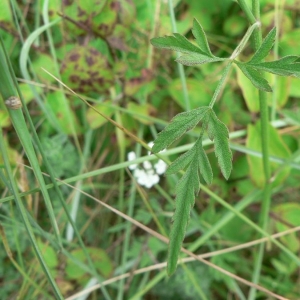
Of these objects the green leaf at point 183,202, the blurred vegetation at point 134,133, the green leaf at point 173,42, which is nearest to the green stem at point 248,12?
the green leaf at point 173,42

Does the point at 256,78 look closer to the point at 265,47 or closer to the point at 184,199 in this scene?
the point at 265,47

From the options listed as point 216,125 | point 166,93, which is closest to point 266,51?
point 216,125

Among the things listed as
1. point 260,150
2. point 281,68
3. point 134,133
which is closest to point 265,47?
point 281,68

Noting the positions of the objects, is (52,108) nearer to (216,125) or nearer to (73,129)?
(73,129)

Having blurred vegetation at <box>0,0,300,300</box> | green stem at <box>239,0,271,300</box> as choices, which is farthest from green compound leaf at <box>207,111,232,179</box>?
blurred vegetation at <box>0,0,300,300</box>

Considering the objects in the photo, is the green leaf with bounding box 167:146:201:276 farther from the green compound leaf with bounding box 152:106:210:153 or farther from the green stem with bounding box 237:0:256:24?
the green stem with bounding box 237:0:256:24
